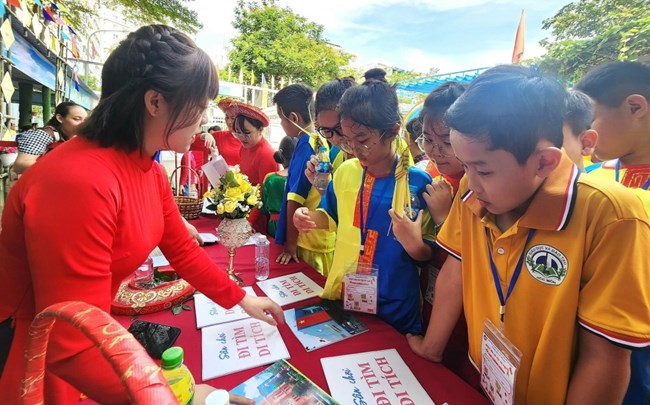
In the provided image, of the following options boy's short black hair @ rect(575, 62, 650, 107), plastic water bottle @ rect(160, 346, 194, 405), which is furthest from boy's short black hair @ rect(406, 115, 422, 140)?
plastic water bottle @ rect(160, 346, 194, 405)

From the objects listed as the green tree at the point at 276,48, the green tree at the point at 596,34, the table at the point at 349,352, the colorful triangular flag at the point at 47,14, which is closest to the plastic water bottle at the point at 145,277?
the table at the point at 349,352

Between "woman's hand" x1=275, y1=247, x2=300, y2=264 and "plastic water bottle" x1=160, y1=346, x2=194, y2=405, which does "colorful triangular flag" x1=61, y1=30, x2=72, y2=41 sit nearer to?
"woman's hand" x1=275, y1=247, x2=300, y2=264

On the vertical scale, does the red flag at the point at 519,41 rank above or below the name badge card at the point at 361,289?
above

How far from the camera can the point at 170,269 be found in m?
1.77

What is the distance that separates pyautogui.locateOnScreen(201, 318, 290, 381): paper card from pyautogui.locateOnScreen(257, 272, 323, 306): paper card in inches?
9.3

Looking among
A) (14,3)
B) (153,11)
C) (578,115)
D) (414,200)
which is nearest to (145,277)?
(414,200)

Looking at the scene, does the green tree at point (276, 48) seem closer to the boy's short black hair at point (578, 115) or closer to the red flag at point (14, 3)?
the red flag at point (14, 3)

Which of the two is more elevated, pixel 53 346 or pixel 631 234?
pixel 631 234

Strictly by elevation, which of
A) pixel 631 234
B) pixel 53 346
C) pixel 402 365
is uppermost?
pixel 631 234

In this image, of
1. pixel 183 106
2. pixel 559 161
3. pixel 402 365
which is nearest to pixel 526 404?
pixel 402 365

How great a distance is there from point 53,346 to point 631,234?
124 centimetres

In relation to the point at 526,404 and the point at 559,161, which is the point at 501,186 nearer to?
the point at 559,161

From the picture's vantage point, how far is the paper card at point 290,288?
160cm

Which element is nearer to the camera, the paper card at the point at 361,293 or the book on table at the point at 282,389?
the book on table at the point at 282,389
